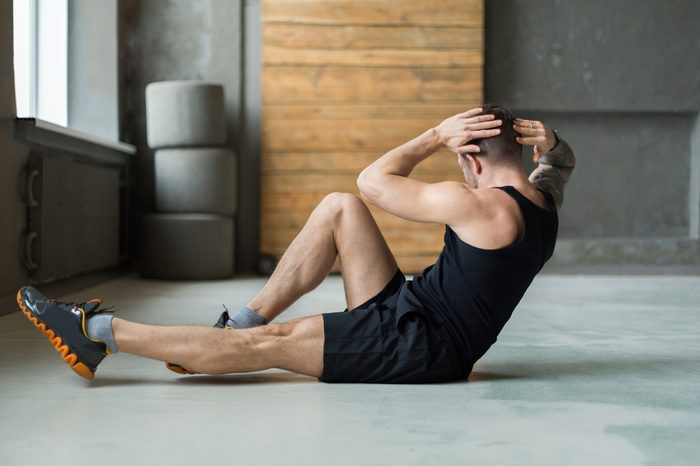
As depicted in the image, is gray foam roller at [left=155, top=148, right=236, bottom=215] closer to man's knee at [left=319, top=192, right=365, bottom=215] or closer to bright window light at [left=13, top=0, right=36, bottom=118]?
bright window light at [left=13, top=0, right=36, bottom=118]

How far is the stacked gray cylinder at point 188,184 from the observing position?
21.4 ft

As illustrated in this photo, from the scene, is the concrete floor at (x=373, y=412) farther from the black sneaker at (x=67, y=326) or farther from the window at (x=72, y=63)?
the window at (x=72, y=63)

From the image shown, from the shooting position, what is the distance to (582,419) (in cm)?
223

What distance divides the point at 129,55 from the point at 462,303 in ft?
17.7

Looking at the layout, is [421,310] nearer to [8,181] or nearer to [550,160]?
[550,160]

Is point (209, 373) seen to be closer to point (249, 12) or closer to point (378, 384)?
point (378, 384)

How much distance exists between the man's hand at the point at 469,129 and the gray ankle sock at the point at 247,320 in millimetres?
804

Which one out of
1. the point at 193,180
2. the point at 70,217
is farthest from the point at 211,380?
the point at 193,180

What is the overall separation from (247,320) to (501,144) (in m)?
0.95

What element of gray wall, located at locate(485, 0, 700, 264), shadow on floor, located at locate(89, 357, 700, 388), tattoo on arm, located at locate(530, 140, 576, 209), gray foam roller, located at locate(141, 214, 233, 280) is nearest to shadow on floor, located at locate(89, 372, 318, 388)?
shadow on floor, located at locate(89, 357, 700, 388)

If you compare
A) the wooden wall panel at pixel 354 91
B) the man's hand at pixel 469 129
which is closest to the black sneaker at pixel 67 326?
the man's hand at pixel 469 129

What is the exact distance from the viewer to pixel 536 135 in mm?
2662

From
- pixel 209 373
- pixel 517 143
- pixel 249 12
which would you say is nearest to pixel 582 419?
pixel 517 143

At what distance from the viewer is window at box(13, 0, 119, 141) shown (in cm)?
599
